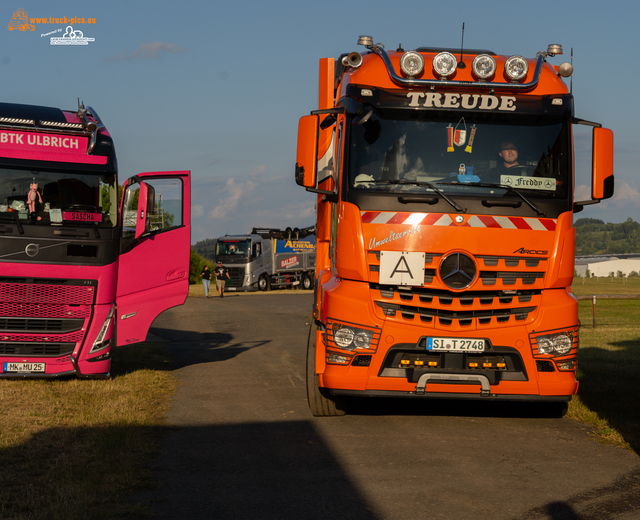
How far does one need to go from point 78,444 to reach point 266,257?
136 ft

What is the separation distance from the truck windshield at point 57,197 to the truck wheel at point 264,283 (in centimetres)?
3783

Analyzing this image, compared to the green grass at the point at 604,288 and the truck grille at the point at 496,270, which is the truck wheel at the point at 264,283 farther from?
the truck grille at the point at 496,270

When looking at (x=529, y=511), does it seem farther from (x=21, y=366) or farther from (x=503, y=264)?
(x=21, y=366)

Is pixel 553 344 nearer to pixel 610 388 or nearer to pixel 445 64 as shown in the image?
pixel 445 64

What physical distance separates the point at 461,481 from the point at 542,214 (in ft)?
9.38

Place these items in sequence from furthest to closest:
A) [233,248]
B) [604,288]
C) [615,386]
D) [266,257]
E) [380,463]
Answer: [604,288] < [266,257] < [233,248] < [615,386] < [380,463]

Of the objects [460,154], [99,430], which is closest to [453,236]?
[460,154]

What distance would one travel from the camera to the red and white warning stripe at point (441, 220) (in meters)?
7.01

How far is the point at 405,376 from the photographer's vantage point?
702 cm

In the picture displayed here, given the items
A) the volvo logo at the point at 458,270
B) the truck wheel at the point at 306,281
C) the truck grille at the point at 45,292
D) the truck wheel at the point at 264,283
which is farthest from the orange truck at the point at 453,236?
the truck wheel at the point at 306,281

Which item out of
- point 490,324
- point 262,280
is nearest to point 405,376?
point 490,324

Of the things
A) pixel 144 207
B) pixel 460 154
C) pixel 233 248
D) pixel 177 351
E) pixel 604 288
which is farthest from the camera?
pixel 604 288

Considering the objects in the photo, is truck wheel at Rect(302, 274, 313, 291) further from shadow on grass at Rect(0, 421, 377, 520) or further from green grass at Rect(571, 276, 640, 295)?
shadow on grass at Rect(0, 421, 377, 520)

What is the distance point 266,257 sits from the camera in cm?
4800
